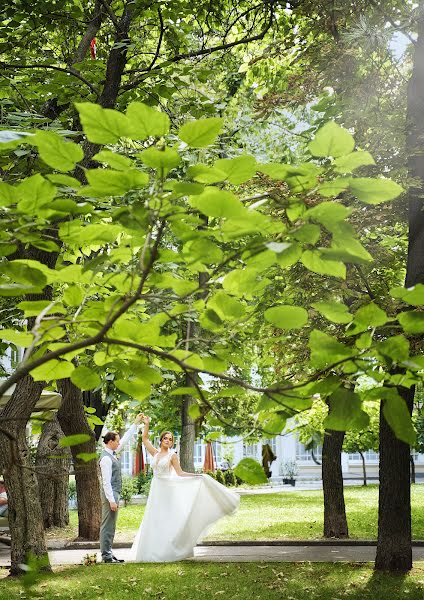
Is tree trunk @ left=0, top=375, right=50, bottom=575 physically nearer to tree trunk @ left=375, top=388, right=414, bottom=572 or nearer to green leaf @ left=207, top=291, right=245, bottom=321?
tree trunk @ left=375, top=388, right=414, bottom=572

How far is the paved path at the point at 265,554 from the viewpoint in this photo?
11.7m

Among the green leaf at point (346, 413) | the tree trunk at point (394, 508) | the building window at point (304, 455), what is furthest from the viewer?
the building window at point (304, 455)

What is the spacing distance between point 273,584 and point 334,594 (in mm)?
988

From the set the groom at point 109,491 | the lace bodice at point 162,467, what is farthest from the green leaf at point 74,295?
the lace bodice at point 162,467

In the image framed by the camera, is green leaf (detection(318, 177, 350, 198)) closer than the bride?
Yes

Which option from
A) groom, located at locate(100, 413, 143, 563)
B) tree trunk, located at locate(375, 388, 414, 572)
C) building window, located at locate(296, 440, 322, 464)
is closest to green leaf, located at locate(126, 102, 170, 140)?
tree trunk, located at locate(375, 388, 414, 572)

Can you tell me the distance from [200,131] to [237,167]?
16 centimetres

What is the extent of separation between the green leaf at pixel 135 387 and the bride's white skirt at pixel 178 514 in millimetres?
10151

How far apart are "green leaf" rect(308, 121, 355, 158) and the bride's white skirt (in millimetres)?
10839

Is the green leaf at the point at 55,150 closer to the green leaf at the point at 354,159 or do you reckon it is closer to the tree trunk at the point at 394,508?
the green leaf at the point at 354,159

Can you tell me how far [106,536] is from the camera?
38.0 feet

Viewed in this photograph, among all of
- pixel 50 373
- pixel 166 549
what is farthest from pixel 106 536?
pixel 50 373

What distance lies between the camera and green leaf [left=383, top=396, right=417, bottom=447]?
5.76ft

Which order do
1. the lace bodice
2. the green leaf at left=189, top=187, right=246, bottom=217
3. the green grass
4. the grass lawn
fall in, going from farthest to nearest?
the green grass < the lace bodice < the grass lawn < the green leaf at left=189, top=187, right=246, bottom=217
